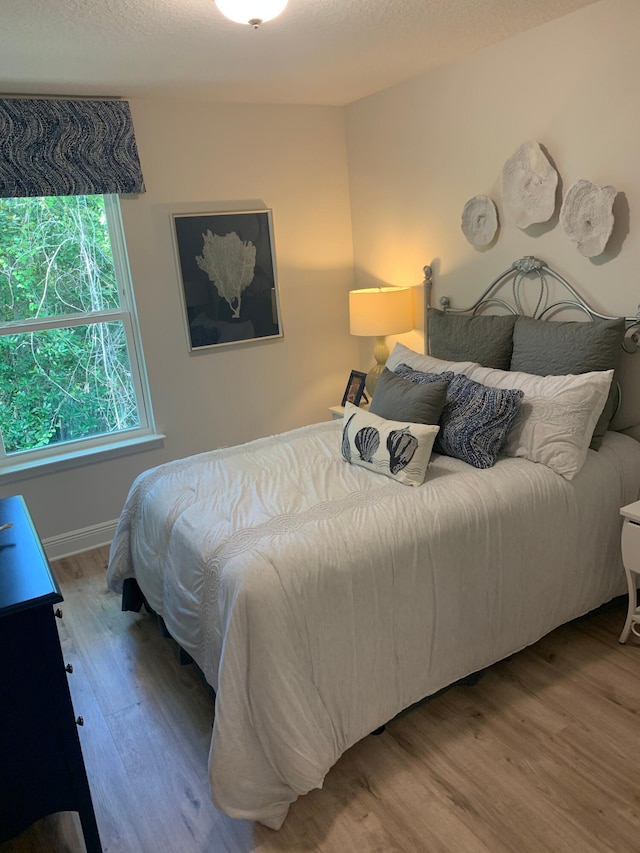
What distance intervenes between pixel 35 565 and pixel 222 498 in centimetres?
82

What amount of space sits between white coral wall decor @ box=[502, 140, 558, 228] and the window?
2.05m

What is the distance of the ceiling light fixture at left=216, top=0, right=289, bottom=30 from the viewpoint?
6.37ft

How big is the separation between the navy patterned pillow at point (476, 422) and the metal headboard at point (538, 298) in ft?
1.98

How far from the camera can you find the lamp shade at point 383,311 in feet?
11.8

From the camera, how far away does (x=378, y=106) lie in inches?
147

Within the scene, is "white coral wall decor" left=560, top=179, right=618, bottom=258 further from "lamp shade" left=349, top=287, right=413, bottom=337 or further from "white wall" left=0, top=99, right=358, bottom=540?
"white wall" left=0, top=99, right=358, bottom=540

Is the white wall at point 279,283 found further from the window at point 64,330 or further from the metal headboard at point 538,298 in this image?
the metal headboard at point 538,298

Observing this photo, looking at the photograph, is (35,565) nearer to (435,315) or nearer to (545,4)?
(435,315)

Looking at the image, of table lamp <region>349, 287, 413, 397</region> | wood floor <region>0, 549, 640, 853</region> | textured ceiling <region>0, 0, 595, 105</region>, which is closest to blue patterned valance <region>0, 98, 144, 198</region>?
textured ceiling <region>0, 0, 595, 105</region>

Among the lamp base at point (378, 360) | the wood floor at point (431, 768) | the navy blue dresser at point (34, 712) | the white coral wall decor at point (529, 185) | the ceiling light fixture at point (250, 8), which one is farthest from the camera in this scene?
the lamp base at point (378, 360)

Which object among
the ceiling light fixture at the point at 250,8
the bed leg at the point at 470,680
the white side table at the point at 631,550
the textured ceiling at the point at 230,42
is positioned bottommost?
the bed leg at the point at 470,680

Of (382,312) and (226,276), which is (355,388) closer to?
(382,312)

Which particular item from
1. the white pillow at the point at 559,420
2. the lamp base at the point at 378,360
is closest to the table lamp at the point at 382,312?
the lamp base at the point at 378,360

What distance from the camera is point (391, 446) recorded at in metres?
2.43
